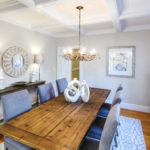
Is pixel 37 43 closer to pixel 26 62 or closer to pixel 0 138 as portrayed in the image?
pixel 26 62

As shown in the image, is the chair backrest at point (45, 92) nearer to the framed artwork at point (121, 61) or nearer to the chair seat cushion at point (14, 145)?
the chair seat cushion at point (14, 145)

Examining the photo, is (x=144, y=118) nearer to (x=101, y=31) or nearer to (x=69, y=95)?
(x=69, y=95)

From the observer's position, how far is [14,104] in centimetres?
173

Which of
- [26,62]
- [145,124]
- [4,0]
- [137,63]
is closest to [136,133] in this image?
[145,124]

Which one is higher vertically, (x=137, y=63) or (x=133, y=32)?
(x=133, y=32)

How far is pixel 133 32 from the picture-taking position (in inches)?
138

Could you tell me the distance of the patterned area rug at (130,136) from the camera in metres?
2.07

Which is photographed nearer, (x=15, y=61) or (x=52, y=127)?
(x=52, y=127)

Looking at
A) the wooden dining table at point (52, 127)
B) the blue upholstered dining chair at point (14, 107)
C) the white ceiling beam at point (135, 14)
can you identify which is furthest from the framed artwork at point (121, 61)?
the blue upholstered dining chair at point (14, 107)

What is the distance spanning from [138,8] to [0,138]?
12.0 feet

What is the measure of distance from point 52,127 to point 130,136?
179cm

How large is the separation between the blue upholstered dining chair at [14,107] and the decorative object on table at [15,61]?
144cm

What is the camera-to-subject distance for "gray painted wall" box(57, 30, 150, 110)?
11.2 feet

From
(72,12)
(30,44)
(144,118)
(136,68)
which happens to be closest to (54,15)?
(72,12)
